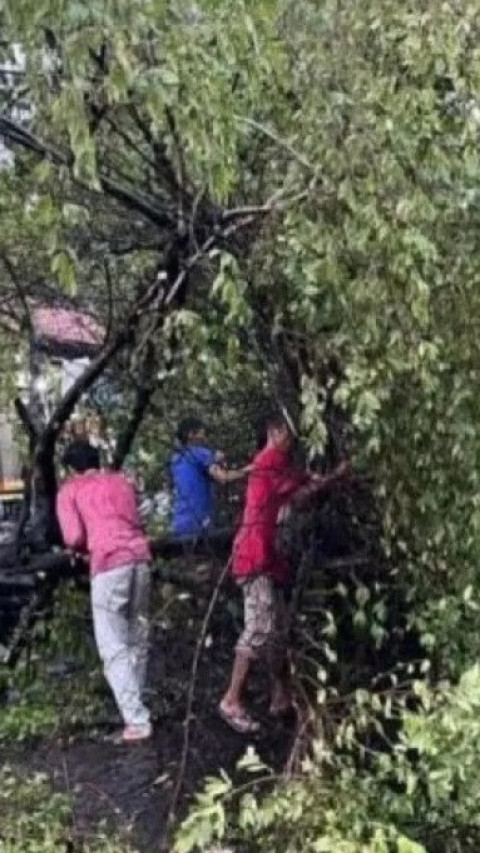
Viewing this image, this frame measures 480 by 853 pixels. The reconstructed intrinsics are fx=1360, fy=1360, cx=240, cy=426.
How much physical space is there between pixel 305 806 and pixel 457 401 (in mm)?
1737

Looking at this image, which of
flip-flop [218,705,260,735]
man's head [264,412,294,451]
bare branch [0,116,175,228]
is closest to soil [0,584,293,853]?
flip-flop [218,705,260,735]

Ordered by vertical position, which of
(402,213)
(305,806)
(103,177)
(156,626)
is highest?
(103,177)

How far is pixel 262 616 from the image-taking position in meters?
6.25

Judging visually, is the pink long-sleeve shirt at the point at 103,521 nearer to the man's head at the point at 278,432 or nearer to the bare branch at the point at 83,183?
the man's head at the point at 278,432

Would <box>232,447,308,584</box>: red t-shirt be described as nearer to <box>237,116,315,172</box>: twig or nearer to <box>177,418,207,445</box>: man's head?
<box>177,418,207,445</box>: man's head

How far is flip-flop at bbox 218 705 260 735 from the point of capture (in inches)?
249

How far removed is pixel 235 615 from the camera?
6.54 m

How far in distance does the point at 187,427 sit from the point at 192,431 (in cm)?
6

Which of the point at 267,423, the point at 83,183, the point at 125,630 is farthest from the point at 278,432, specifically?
the point at 83,183

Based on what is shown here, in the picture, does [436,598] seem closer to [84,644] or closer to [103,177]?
[103,177]

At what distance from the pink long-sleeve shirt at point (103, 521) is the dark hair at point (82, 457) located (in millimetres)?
93

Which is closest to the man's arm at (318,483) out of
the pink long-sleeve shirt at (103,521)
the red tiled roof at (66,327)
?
the pink long-sleeve shirt at (103,521)

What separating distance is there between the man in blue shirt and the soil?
0.64 metres

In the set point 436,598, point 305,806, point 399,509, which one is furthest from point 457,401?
point 305,806
